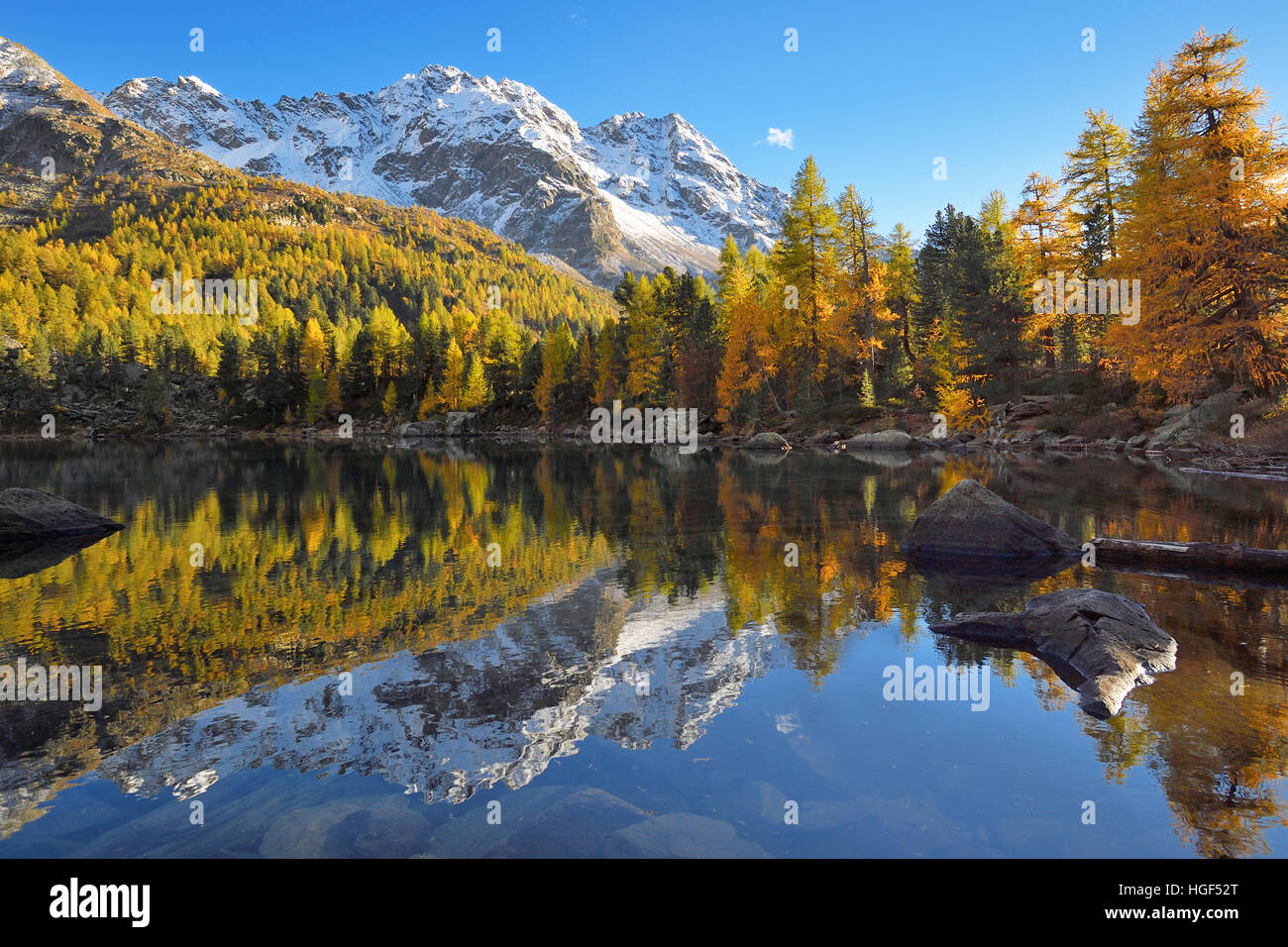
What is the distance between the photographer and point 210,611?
36.2ft

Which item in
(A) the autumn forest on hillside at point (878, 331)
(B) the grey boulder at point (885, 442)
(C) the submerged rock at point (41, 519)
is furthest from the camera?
(B) the grey boulder at point (885, 442)

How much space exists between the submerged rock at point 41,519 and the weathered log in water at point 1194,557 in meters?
24.6

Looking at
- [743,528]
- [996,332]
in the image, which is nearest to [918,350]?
[996,332]

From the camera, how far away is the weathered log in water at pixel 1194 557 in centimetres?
1168

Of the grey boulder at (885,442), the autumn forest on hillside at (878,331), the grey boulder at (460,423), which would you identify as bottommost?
the grey boulder at (885,442)

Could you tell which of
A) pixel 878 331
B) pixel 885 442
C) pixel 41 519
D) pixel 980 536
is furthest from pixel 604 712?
pixel 878 331

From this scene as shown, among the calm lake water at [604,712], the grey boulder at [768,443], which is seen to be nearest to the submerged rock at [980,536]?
the calm lake water at [604,712]

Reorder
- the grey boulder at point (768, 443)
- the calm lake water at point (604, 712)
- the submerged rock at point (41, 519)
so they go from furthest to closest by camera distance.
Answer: the grey boulder at point (768, 443) → the submerged rock at point (41, 519) → the calm lake water at point (604, 712)

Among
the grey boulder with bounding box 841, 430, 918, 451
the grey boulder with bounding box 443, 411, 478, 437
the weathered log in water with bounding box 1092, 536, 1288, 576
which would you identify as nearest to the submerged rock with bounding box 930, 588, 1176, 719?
the weathered log in water with bounding box 1092, 536, 1288, 576

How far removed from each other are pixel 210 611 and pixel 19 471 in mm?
41159

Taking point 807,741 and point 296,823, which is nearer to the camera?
point 296,823

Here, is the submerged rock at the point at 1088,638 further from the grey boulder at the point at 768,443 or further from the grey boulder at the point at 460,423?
the grey boulder at the point at 460,423
